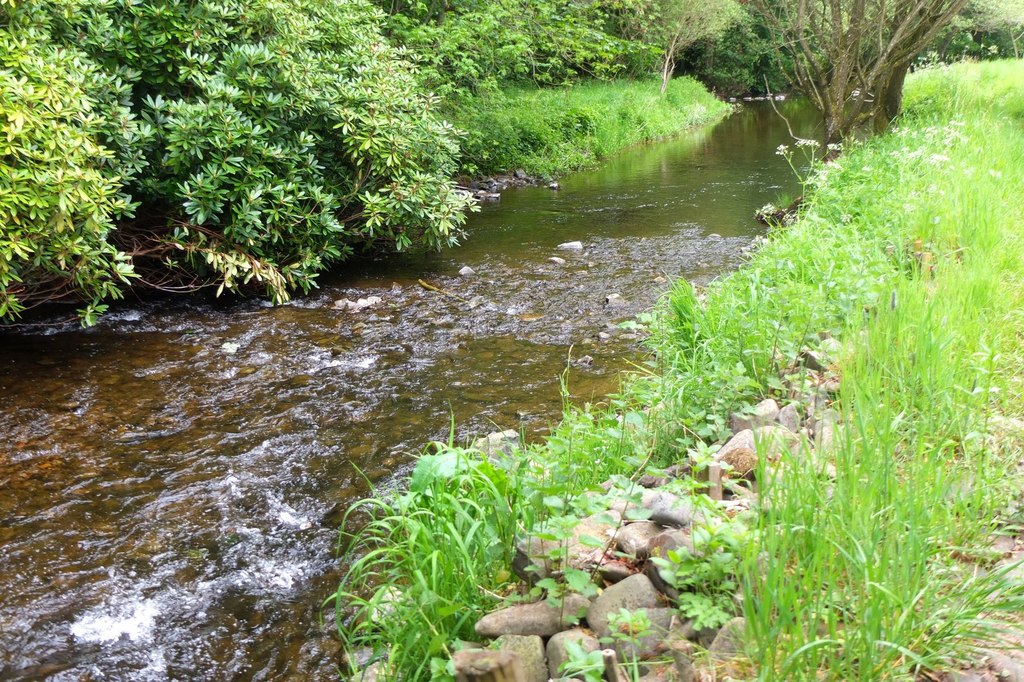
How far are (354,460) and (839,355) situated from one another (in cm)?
304

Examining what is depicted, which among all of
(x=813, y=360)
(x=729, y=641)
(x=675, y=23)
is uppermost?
(x=675, y=23)

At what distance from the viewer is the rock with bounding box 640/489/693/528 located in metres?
2.62

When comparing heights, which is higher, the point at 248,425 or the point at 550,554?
the point at 550,554

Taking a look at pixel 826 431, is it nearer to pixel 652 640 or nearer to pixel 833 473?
pixel 833 473

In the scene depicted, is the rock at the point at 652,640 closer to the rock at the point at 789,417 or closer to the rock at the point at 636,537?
the rock at the point at 636,537

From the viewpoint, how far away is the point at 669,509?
265 centimetres

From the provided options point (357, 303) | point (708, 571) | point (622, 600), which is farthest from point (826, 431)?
point (357, 303)

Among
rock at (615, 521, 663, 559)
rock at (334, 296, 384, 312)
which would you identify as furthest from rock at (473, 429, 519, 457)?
rock at (334, 296, 384, 312)

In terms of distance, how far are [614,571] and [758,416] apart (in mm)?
1375

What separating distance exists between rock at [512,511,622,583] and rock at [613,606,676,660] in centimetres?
30

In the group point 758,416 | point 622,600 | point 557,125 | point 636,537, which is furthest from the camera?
point 557,125

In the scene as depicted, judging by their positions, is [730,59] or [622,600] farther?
[730,59]

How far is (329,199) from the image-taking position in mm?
8297

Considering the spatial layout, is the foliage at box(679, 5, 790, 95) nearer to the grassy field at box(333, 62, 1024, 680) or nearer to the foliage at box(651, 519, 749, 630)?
the grassy field at box(333, 62, 1024, 680)
